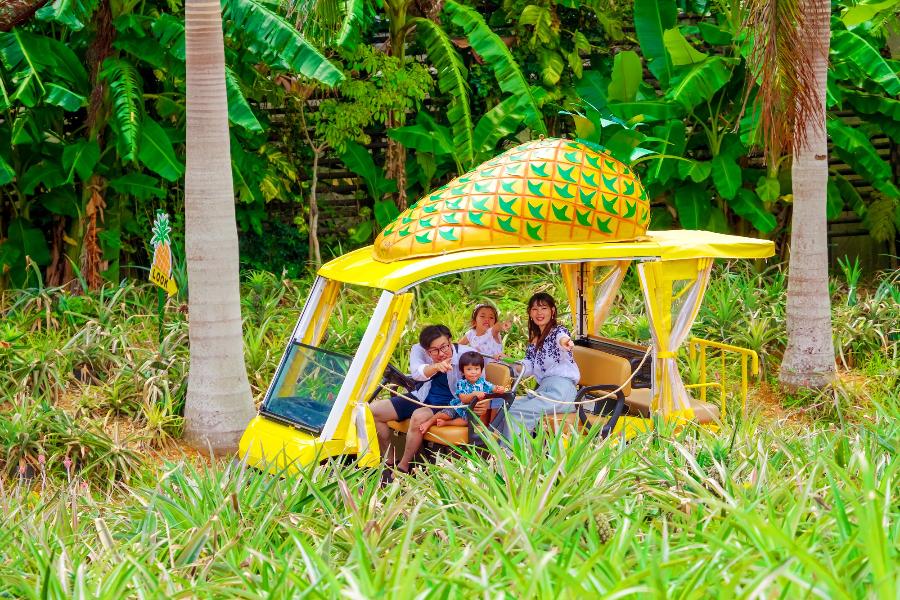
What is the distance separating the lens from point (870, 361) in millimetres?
10422

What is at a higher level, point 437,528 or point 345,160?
point 345,160

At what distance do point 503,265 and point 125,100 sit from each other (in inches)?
206

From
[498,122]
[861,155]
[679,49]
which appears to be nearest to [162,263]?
[498,122]

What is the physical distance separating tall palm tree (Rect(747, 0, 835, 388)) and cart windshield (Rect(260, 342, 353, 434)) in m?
3.56

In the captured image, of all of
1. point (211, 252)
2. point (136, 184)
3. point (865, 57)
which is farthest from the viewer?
point (865, 57)

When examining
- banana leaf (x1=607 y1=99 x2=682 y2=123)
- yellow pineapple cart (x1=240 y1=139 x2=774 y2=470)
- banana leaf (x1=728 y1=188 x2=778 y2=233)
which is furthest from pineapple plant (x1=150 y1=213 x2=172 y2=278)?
banana leaf (x1=728 y1=188 x2=778 y2=233)

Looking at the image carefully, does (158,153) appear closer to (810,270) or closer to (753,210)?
(810,270)

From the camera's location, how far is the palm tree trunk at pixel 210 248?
27.3 ft

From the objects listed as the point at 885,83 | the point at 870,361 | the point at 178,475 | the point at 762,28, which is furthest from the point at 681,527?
the point at 885,83

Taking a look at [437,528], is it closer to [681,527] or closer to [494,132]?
[681,527]

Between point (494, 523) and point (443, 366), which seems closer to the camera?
point (494, 523)

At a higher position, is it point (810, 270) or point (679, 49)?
point (679, 49)

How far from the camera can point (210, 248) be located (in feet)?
27.6

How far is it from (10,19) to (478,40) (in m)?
4.59
